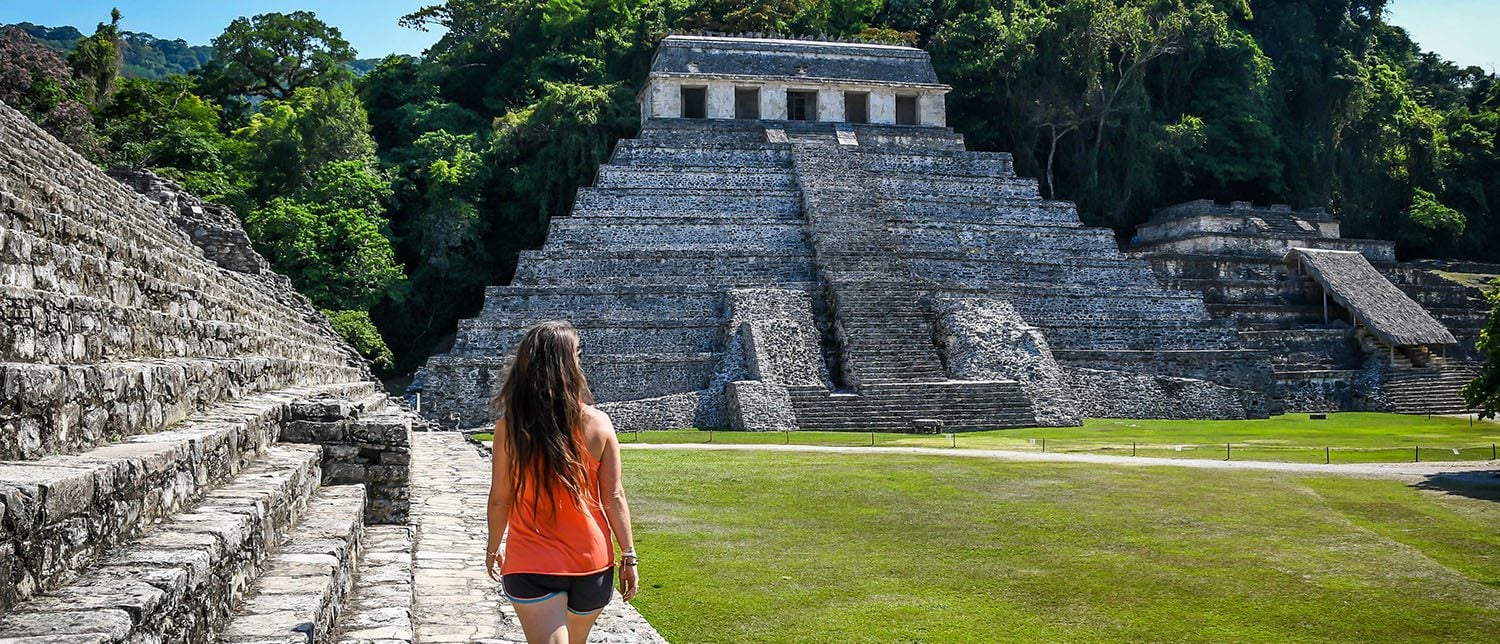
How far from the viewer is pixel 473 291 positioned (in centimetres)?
3409

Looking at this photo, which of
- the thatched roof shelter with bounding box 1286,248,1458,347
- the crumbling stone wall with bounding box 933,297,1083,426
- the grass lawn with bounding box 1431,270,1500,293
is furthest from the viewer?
the grass lawn with bounding box 1431,270,1500,293

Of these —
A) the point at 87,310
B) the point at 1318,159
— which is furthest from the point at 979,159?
the point at 87,310

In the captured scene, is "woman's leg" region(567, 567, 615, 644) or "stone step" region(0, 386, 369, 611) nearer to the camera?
"stone step" region(0, 386, 369, 611)

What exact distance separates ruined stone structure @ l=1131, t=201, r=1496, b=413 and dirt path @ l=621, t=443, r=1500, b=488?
12722 mm

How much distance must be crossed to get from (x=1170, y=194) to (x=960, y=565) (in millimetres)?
35279

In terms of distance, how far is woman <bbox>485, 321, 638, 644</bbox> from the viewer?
404 centimetres

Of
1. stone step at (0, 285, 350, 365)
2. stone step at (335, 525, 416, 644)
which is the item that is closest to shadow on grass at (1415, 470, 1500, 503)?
stone step at (335, 525, 416, 644)

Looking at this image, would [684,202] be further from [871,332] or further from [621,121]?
[621,121]

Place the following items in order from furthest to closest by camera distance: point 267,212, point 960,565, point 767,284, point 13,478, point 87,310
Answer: point 267,212 → point 767,284 → point 960,565 → point 87,310 → point 13,478

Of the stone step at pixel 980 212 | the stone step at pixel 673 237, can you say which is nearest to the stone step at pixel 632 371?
the stone step at pixel 673 237

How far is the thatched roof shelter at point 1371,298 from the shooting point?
29.5 m

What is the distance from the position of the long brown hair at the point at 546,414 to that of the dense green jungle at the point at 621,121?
2427cm

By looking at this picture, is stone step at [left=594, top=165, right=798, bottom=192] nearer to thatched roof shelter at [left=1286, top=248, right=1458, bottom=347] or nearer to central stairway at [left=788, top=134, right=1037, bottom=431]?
central stairway at [left=788, top=134, right=1037, bottom=431]

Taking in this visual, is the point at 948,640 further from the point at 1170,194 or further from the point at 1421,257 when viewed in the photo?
the point at 1421,257
